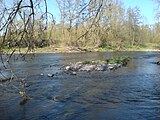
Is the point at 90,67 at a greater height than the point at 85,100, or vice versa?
the point at 90,67

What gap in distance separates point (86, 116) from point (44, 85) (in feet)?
21.4

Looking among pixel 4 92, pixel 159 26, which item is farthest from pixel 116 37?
pixel 4 92

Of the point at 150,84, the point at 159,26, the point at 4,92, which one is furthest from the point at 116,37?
the point at 4,92

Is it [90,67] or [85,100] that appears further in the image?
[90,67]

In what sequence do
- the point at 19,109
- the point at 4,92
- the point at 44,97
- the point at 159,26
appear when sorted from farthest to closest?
the point at 159,26, the point at 4,92, the point at 44,97, the point at 19,109

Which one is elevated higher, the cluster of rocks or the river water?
the cluster of rocks

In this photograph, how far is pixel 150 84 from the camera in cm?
1683

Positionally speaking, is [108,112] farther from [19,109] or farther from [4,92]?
[4,92]

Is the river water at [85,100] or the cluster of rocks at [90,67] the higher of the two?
the cluster of rocks at [90,67]

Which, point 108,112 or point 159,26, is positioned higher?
point 159,26

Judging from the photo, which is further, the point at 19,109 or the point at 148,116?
the point at 19,109

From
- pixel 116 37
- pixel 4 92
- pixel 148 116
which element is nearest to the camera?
pixel 148 116

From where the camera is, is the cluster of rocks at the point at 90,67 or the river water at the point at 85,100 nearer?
the river water at the point at 85,100

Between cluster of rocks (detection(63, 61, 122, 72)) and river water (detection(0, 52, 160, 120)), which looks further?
cluster of rocks (detection(63, 61, 122, 72))
